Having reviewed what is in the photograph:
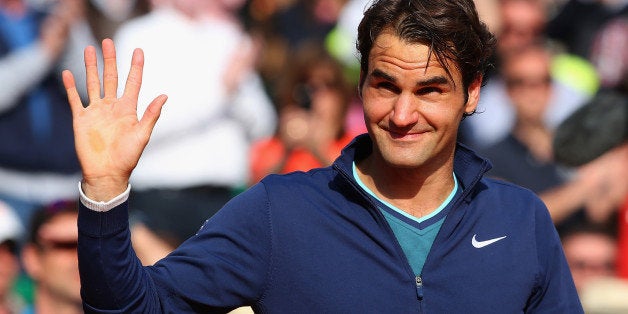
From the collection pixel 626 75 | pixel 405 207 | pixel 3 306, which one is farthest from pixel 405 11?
pixel 626 75

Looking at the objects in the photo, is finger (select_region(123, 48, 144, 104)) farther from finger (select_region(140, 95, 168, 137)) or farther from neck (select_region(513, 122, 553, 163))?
neck (select_region(513, 122, 553, 163))

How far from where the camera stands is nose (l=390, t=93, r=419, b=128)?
3057 millimetres

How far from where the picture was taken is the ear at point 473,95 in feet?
11.0

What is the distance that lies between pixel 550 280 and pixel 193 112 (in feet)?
11.8

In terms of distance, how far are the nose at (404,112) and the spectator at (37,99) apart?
11.4ft

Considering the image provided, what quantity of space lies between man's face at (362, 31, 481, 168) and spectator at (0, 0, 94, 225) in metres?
3.39

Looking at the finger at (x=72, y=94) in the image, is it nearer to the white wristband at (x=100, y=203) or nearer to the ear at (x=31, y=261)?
the white wristband at (x=100, y=203)

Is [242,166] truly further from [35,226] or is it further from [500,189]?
[500,189]

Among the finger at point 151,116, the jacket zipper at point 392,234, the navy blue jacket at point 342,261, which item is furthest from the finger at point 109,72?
the jacket zipper at point 392,234

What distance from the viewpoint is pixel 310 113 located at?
6387 millimetres

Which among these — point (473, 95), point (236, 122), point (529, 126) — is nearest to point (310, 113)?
point (236, 122)

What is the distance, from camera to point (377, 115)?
3123 millimetres

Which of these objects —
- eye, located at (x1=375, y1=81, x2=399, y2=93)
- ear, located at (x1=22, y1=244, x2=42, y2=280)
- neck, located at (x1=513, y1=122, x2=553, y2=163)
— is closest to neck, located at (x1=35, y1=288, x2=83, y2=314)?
ear, located at (x1=22, y1=244, x2=42, y2=280)

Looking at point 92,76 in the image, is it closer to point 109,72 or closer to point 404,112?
point 109,72
